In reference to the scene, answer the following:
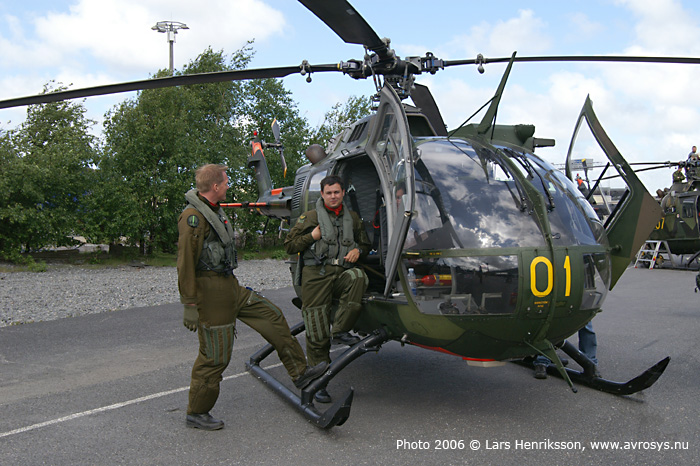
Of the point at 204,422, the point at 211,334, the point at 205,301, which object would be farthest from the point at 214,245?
the point at 204,422

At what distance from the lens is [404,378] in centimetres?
541

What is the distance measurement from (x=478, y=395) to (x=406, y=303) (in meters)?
1.42

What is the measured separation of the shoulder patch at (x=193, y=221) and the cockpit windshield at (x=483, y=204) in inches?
60.8

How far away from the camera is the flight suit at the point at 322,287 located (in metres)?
4.52

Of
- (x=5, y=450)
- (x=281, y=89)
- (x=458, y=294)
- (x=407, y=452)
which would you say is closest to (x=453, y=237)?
(x=458, y=294)

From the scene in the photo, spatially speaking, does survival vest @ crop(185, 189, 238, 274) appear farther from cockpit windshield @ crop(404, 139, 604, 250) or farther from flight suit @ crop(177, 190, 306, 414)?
cockpit windshield @ crop(404, 139, 604, 250)

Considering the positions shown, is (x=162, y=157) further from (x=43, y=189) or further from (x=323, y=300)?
(x=323, y=300)

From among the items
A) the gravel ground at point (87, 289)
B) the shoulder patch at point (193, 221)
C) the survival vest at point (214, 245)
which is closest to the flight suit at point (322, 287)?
the survival vest at point (214, 245)

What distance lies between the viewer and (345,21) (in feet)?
12.5

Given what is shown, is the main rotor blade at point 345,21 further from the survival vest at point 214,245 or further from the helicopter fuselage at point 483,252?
the survival vest at point 214,245

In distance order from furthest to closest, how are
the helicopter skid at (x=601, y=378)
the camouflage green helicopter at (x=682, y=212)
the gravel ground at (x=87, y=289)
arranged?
the camouflage green helicopter at (x=682, y=212), the gravel ground at (x=87, y=289), the helicopter skid at (x=601, y=378)

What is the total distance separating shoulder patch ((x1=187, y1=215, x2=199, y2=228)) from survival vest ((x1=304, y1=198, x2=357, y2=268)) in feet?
3.41

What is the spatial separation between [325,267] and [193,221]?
120 cm

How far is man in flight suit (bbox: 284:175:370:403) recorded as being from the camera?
15.0 feet
